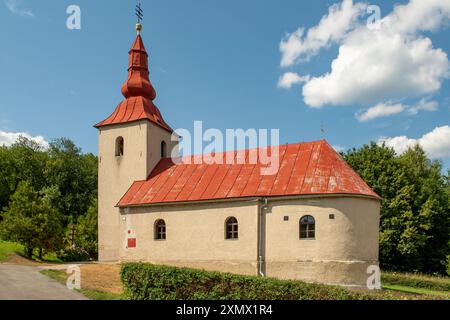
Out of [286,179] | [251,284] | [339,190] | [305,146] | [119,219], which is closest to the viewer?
[251,284]

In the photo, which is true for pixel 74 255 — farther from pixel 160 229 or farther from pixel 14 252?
pixel 160 229

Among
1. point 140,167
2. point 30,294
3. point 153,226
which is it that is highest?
point 140,167

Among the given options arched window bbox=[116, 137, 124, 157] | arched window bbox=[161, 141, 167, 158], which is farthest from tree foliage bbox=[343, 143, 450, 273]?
arched window bbox=[116, 137, 124, 157]

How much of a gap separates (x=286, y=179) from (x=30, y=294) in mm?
13857

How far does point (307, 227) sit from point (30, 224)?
19372mm

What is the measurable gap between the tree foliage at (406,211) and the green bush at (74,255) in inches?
1072

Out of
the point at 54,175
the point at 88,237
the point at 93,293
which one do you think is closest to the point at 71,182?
the point at 54,175

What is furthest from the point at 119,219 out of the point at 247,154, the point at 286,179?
the point at 286,179

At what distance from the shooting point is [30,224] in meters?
27.7

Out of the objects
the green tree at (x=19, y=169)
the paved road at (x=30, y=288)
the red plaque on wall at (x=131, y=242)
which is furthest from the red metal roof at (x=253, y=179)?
the green tree at (x=19, y=169)

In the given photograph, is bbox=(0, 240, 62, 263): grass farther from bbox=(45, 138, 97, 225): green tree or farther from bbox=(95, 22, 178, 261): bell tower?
bbox=(45, 138, 97, 225): green tree

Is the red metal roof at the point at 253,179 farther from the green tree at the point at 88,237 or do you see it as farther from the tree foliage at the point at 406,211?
the tree foliage at the point at 406,211
